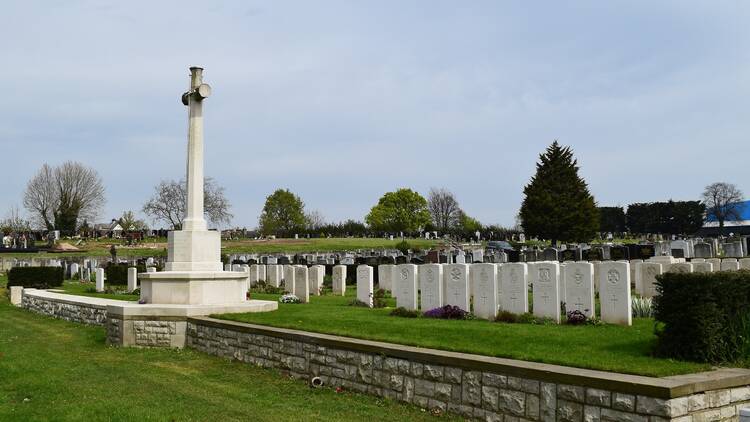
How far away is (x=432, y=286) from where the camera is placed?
1185 cm

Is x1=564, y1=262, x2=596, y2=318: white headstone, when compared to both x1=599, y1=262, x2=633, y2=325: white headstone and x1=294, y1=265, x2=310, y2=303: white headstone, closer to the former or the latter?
x1=599, y1=262, x2=633, y2=325: white headstone

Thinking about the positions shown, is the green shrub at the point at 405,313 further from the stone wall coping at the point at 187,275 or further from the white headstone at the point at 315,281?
the white headstone at the point at 315,281

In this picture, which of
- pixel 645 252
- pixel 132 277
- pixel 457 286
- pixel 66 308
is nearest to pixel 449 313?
pixel 457 286

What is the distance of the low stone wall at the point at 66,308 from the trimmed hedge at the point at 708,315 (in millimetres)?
13084

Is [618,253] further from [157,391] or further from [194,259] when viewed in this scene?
[157,391]

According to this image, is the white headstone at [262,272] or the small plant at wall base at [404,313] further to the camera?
the white headstone at [262,272]

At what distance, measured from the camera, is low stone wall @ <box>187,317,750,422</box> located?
5.52m

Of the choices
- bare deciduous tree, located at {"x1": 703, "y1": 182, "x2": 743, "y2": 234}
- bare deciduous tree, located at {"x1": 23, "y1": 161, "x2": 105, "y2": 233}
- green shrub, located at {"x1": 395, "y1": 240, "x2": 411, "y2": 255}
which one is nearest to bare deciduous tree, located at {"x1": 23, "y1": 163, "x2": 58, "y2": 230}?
bare deciduous tree, located at {"x1": 23, "y1": 161, "x2": 105, "y2": 233}

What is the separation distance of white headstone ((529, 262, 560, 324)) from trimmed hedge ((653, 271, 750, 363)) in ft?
11.6

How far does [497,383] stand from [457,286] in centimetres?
480

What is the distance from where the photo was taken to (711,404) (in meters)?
5.59

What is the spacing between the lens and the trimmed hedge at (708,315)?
6344 millimetres

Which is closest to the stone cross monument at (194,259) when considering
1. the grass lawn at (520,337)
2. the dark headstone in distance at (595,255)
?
the grass lawn at (520,337)

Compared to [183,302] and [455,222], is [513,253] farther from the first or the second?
[455,222]
